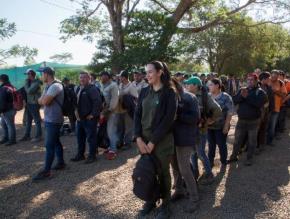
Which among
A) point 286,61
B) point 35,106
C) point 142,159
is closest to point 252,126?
point 142,159

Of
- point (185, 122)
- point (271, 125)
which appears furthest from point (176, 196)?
point (271, 125)

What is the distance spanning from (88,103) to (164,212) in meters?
3.04

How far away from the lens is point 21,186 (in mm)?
5715

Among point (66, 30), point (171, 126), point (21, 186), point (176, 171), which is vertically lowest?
point (21, 186)

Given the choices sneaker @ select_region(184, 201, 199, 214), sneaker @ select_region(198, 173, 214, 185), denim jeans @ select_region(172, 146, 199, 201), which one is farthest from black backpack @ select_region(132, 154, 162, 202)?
sneaker @ select_region(198, 173, 214, 185)

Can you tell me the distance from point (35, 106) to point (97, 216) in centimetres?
539

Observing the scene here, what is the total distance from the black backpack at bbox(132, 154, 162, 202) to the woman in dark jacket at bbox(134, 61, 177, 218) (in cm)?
6

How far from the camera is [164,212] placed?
169 inches

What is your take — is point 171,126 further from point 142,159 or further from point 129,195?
point 129,195

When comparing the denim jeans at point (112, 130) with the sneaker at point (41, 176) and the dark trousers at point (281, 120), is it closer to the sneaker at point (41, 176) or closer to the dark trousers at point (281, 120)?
the sneaker at point (41, 176)

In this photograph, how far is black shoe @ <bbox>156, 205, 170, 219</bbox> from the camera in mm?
4262

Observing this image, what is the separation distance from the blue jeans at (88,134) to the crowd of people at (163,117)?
0.02m

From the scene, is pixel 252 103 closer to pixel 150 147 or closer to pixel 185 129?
pixel 185 129

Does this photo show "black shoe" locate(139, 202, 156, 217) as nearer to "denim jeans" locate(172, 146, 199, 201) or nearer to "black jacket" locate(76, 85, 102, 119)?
"denim jeans" locate(172, 146, 199, 201)
